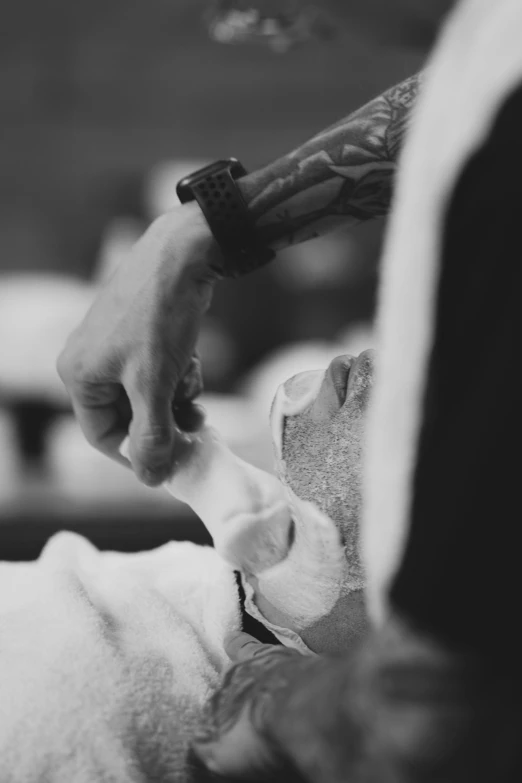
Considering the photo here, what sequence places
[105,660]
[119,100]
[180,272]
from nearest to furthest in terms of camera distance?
1. [105,660]
2. [180,272]
3. [119,100]

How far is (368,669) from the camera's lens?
1.31 feet

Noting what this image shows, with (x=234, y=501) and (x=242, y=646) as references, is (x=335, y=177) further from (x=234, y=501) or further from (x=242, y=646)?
(x=242, y=646)

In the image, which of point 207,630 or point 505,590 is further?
point 207,630

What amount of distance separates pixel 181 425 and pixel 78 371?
0.13 meters

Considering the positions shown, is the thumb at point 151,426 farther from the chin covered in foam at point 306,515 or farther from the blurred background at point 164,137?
the blurred background at point 164,137

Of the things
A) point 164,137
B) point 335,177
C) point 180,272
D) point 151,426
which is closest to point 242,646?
point 151,426

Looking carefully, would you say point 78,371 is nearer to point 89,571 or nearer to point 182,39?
point 89,571

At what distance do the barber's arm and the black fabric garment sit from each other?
0.46 meters

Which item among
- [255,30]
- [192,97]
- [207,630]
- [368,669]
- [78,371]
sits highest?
[192,97]

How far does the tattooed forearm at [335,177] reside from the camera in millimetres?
831

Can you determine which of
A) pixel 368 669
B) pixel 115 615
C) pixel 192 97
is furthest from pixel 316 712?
pixel 192 97

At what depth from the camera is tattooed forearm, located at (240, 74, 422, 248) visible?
831 millimetres

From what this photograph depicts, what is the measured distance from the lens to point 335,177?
2.78 feet

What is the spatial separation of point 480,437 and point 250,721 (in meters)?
0.30
